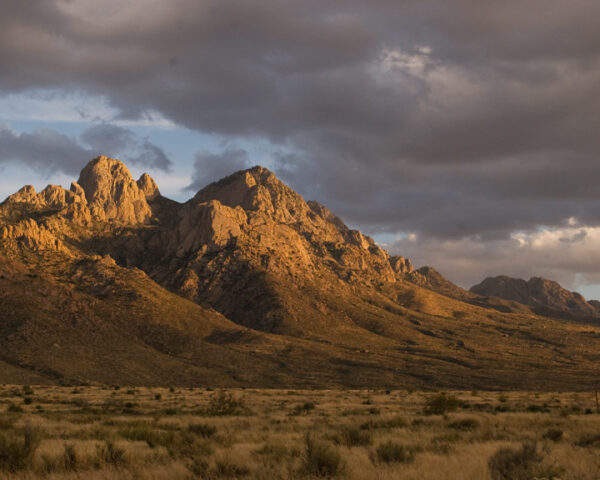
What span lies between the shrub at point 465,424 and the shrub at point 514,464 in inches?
489

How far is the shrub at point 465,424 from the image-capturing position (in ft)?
94.4

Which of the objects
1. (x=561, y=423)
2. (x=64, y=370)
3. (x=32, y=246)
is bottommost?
(x=64, y=370)

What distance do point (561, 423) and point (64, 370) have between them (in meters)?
103

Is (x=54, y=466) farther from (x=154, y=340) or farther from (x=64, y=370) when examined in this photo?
(x=154, y=340)

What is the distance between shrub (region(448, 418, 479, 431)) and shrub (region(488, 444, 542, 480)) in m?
12.4

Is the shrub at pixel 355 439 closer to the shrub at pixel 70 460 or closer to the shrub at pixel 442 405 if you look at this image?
the shrub at pixel 70 460

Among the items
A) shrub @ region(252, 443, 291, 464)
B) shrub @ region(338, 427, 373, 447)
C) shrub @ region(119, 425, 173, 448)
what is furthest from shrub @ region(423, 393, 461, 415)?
shrub @ region(119, 425, 173, 448)

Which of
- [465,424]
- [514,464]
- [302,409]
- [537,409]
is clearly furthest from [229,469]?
Answer: [537,409]

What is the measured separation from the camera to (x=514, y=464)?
1537cm

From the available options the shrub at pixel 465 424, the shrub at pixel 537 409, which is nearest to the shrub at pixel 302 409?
the shrub at pixel 465 424

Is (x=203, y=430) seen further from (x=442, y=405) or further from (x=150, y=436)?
(x=442, y=405)

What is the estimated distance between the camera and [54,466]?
625 inches

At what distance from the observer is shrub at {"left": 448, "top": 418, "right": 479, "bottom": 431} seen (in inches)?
1133

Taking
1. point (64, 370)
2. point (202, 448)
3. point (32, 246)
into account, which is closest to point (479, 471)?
point (202, 448)
